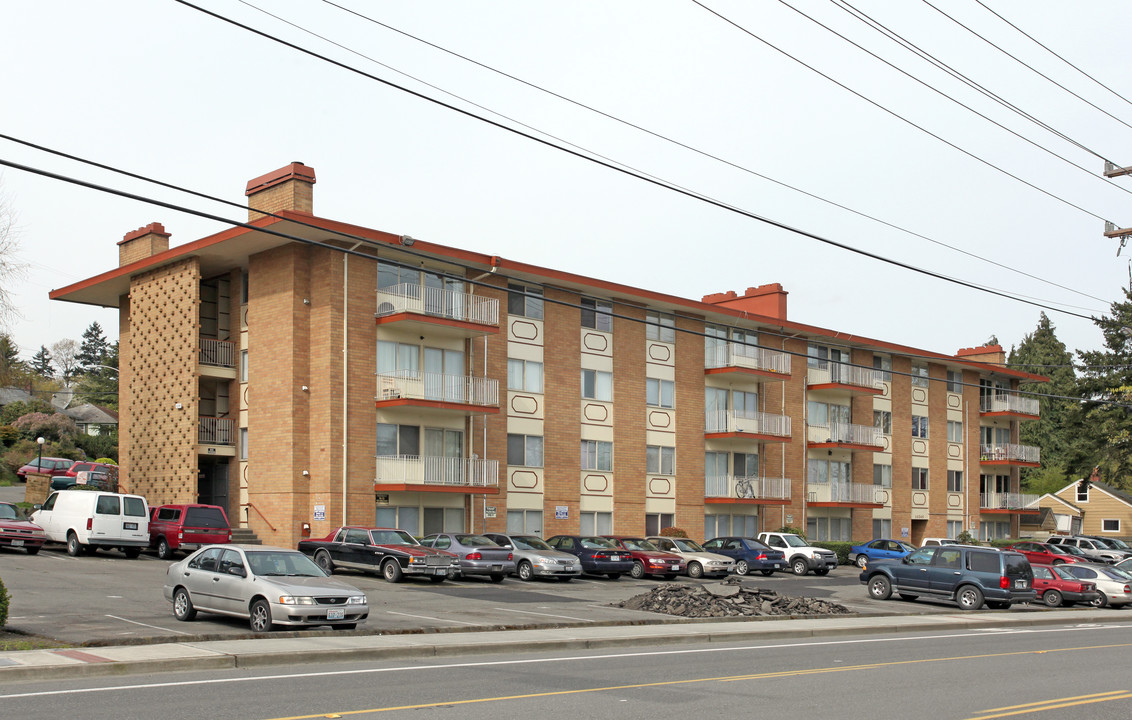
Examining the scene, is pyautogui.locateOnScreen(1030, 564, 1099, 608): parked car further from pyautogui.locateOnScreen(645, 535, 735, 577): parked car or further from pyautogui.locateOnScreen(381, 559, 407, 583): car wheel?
pyautogui.locateOnScreen(381, 559, 407, 583): car wheel

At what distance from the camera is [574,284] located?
132 feet

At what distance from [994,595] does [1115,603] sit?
295 inches

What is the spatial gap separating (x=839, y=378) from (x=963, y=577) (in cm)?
2303

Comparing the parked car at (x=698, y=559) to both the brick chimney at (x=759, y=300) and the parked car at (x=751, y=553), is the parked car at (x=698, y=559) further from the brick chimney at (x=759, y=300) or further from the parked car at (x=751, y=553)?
the brick chimney at (x=759, y=300)

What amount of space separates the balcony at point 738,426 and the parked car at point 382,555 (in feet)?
60.4

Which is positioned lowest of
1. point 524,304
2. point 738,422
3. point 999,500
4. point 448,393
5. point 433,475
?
point 999,500

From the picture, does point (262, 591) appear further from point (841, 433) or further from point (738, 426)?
point (841, 433)

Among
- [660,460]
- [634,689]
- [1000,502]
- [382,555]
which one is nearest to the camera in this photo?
[634,689]

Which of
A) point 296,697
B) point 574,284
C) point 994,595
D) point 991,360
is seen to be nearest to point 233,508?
point 574,284

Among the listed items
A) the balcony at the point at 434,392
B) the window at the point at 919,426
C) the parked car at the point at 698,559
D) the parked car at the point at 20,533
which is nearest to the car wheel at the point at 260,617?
the parked car at the point at 20,533

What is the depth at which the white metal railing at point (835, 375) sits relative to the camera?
50.7 m

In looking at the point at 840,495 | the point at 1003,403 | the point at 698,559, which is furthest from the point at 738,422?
the point at 1003,403

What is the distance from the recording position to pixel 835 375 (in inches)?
2000

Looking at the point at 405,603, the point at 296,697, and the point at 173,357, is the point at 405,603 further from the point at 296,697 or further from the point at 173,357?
the point at 173,357
